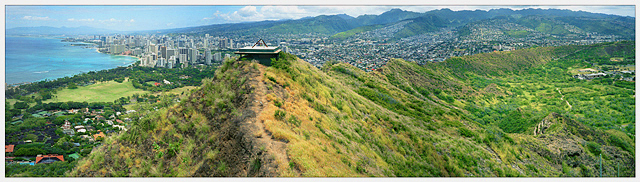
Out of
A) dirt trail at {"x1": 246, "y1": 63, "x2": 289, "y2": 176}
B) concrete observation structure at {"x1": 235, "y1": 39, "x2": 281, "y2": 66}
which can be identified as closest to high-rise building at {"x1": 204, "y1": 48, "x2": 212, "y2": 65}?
concrete observation structure at {"x1": 235, "y1": 39, "x2": 281, "y2": 66}

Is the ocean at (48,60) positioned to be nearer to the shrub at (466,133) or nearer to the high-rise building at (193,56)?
the high-rise building at (193,56)

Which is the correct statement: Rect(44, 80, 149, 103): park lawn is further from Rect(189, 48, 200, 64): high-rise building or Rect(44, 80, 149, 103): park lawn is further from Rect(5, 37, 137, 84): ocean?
Rect(189, 48, 200, 64): high-rise building

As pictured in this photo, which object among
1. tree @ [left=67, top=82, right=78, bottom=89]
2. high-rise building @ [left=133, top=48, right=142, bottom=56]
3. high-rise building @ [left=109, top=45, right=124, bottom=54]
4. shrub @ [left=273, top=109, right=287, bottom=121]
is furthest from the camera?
high-rise building @ [left=133, top=48, right=142, bottom=56]

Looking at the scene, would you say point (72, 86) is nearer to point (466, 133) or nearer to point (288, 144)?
point (288, 144)

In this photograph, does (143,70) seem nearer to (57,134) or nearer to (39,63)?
(39,63)

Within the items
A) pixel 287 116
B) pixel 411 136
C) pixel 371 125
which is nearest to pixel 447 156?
pixel 411 136

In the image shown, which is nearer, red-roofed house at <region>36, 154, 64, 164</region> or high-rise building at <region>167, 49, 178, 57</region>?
red-roofed house at <region>36, 154, 64, 164</region>

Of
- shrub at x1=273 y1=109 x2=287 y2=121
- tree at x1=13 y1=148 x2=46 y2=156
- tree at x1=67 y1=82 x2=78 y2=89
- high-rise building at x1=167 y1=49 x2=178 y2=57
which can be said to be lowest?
tree at x1=13 y1=148 x2=46 y2=156

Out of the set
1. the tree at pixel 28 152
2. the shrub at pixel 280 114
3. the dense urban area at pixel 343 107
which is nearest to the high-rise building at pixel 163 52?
the dense urban area at pixel 343 107
